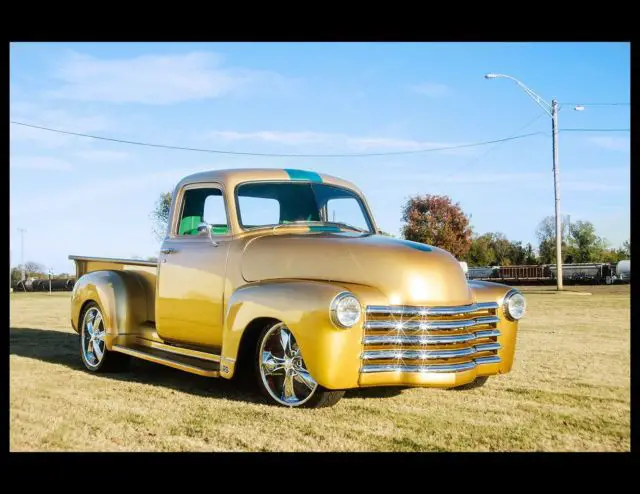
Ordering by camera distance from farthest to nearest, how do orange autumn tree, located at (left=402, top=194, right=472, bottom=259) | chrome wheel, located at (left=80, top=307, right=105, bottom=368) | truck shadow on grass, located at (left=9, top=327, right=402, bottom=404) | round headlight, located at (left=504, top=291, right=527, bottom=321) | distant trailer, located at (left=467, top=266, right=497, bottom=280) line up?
distant trailer, located at (left=467, top=266, right=497, bottom=280) < orange autumn tree, located at (left=402, top=194, right=472, bottom=259) < chrome wheel, located at (left=80, top=307, right=105, bottom=368) < truck shadow on grass, located at (left=9, top=327, right=402, bottom=404) < round headlight, located at (left=504, top=291, right=527, bottom=321)

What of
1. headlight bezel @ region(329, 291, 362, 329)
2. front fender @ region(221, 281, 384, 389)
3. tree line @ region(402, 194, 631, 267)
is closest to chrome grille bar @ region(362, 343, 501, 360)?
front fender @ region(221, 281, 384, 389)

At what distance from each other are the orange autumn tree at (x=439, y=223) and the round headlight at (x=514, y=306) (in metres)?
34.6

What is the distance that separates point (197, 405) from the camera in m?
5.76

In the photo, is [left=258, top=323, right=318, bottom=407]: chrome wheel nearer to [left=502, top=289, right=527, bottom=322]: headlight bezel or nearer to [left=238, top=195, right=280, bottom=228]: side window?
[left=238, top=195, right=280, bottom=228]: side window

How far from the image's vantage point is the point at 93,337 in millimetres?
7836

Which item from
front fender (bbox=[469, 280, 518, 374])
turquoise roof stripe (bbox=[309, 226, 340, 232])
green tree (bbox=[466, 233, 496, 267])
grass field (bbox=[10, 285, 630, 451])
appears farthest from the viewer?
green tree (bbox=[466, 233, 496, 267])

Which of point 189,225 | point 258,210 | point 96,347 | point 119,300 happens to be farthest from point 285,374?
point 96,347

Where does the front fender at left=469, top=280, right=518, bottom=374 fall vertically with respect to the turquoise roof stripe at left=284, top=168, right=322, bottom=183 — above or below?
below

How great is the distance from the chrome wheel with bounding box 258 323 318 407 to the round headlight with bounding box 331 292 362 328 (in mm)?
553

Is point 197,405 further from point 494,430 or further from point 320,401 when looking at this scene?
point 494,430

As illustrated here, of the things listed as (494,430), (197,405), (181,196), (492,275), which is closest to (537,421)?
(494,430)

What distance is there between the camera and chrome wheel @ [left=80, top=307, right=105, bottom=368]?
775 centimetres

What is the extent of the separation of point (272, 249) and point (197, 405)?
4.49ft

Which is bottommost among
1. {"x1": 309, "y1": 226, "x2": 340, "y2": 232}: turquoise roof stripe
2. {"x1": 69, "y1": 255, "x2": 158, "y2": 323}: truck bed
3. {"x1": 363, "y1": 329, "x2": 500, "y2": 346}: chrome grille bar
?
{"x1": 363, "y1": 329, "x2": 500, "y2": 346}: chrome grille bar
